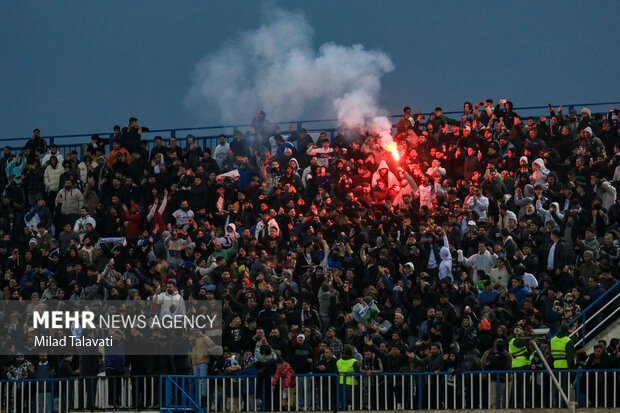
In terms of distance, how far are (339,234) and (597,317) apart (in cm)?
623

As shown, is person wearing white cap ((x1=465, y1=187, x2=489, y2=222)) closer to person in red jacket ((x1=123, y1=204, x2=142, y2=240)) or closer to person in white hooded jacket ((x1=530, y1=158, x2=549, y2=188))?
person in white hooded jacket ((x1=530, y1=158, x2=549, y2=188))

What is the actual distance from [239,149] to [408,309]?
964cm

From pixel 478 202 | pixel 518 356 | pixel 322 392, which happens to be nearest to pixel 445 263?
pixel 478 202

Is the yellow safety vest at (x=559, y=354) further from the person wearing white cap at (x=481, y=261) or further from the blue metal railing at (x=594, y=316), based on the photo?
the person wearing white cap at (x=481, y=261)

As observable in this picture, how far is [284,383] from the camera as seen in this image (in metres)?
23.8

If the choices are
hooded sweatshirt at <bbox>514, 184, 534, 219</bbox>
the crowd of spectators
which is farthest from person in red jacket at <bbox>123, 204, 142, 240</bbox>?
hooded sweatshirt at <bbox>514, 184, 534, 219</bbox>

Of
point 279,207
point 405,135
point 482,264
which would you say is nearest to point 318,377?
point 482,264

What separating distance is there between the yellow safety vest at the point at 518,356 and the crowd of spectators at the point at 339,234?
208 millimetres

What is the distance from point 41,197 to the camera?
111ft

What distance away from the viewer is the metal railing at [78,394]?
24.3 meters

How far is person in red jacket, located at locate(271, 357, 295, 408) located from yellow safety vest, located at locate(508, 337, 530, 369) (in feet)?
13.0

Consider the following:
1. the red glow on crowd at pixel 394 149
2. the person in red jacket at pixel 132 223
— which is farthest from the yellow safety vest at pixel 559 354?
the person in red jacket at pixel 132 223

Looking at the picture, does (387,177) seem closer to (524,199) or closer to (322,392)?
(524,199)

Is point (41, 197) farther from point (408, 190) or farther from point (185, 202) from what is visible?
point (408, 190)
